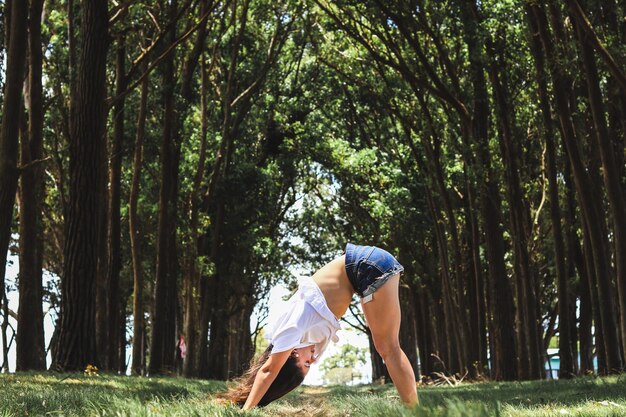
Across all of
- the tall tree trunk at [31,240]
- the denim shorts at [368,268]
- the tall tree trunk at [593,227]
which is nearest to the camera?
the denim shorts at [368,268]

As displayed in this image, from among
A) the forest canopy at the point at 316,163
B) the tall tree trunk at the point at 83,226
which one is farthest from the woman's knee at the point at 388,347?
the tall tree trunk at the point at 83,226

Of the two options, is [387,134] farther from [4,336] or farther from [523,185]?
[4,336]

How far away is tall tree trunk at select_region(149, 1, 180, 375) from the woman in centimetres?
1414

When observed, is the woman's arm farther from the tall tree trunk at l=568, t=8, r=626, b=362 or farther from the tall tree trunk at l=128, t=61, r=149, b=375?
the tall tree trunk at l=128, t=61, r=149, b=375

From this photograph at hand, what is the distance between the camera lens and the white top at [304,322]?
5.33 metres

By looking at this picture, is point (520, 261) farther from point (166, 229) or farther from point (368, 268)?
point (368, 268)

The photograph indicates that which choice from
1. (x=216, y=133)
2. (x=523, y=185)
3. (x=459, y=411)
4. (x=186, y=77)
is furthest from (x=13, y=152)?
(x=216, y=133)

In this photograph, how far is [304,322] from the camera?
5344mm

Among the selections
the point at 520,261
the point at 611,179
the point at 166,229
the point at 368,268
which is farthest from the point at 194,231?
the point at 368,268

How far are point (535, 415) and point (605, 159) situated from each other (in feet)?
28.5

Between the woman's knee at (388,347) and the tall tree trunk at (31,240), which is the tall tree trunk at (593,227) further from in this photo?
the woman's knee at (388,347)

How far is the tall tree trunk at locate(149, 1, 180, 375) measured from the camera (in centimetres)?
1962

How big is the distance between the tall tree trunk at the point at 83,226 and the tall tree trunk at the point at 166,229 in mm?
6117

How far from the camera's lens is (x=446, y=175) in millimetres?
23578
